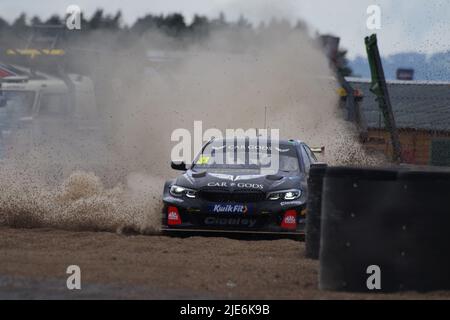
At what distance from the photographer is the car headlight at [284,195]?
12.2m

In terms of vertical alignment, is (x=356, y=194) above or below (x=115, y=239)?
above

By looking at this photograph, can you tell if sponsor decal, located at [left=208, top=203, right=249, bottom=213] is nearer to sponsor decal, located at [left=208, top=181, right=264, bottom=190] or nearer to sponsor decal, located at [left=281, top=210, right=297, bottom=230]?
sponsor decal, located at [left=208, top=181, right=264, bottom=190]

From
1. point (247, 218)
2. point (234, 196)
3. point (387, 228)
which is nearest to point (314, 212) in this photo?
point (247, 218)

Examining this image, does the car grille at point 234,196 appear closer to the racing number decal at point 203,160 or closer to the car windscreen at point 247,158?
the car windscreen at point 247,158

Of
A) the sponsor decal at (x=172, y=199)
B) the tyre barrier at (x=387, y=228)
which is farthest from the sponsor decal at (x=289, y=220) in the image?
the tyre barrier at (x=387, y=228)

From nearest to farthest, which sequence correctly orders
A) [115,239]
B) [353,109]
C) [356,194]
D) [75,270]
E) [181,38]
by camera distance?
[356,194]
[75,270]
[115,239]
[353,109]
[181,38]

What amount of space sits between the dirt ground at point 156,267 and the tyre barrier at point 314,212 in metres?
0.16

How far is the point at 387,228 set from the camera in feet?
26.3

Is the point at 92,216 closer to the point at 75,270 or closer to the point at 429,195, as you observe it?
the point at 75,270

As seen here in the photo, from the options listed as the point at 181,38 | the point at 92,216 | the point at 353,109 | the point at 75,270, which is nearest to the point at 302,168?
the point at 92,216

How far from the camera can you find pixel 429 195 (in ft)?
26.4
